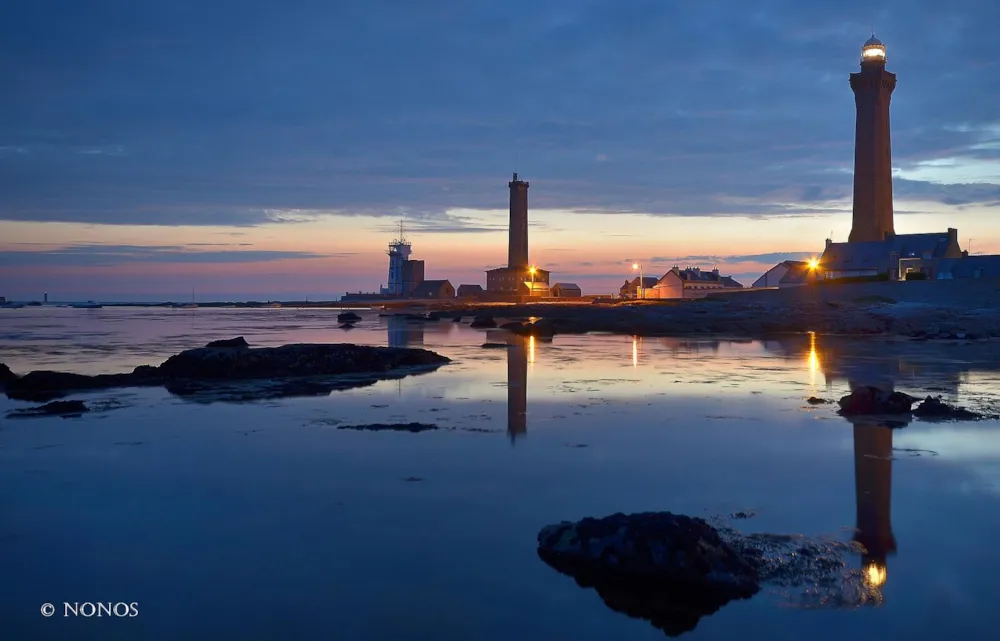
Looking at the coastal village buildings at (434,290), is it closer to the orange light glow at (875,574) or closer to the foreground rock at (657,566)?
the foreground rock at (657,566)

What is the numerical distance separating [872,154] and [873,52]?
10207 millimetres

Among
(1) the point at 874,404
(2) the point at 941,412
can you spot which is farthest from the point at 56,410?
(2) the point at 941,412

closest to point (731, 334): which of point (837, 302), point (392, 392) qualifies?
point (837, 302)

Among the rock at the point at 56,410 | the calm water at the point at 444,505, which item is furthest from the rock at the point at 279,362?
the rock at the point at 56,410

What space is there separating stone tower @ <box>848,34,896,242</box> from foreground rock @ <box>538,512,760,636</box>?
6577cm

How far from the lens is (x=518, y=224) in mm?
95125

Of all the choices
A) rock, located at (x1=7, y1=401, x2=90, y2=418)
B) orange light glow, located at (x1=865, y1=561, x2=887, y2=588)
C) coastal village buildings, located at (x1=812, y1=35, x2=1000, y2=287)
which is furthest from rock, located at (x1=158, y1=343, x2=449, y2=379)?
coastal village buildings, located at (x1=812, y1=35, x2=1000, y2=287)

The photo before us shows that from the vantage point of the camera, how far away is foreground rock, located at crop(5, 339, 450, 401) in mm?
15477

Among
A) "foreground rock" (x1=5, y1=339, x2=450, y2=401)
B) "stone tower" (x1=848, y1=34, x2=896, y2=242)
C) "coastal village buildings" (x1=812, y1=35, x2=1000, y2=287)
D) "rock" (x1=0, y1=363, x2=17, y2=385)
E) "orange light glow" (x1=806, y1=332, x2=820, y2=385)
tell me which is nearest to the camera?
"foreground rock" (x1=5, y1=339, x2=450, y2=401)

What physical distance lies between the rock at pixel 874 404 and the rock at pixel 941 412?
0.20 m

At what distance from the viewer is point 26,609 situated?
4.92 metres

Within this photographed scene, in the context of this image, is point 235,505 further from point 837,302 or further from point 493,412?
point 837,302

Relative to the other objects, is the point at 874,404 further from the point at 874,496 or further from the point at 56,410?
the point at 56,410

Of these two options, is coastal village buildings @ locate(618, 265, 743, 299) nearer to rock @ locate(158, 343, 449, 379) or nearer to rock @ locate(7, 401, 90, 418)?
rock @ locate(158, 343, 449, 379)
